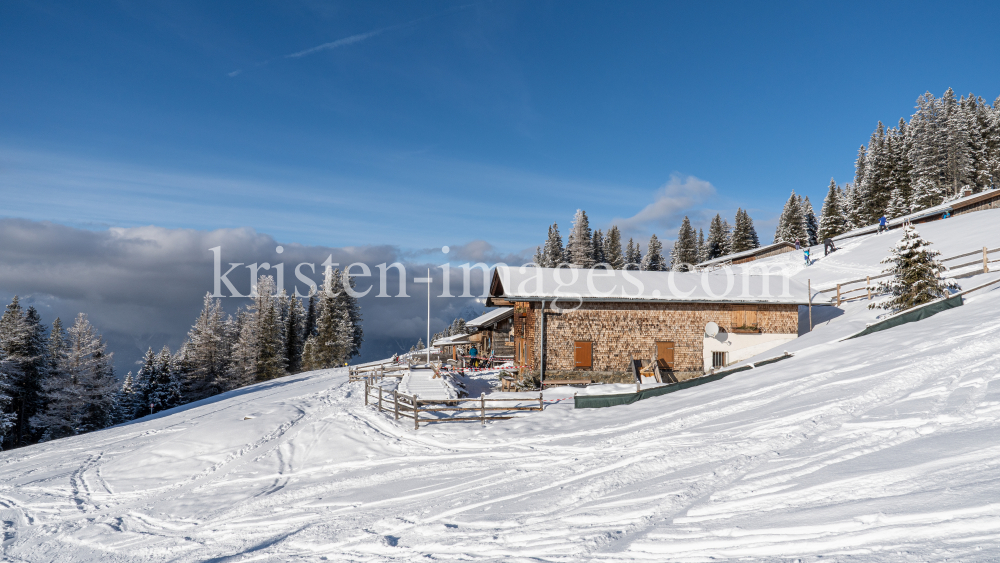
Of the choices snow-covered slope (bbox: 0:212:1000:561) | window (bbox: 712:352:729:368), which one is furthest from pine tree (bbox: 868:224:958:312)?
window (bbox: 712:352:729:368)

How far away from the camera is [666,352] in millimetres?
25656

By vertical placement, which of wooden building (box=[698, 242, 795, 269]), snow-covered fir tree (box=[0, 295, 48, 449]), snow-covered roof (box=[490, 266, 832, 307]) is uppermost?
wooden building (box=[698, 242, 795, 269])

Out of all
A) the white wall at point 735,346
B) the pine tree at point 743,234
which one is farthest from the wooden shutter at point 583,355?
the pine tree at point 743,234

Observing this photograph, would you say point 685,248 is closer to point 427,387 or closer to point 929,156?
point 929,156

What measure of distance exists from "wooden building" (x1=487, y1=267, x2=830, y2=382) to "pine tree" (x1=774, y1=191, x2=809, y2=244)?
49662 mm

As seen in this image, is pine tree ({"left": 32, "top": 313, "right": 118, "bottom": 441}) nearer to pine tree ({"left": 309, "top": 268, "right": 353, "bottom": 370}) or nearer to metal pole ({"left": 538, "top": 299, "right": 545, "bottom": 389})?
pine tree ({"left": 309, "top": 268, "right": 353, "bottom": 370})

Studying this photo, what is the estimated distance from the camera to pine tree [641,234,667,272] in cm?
7975

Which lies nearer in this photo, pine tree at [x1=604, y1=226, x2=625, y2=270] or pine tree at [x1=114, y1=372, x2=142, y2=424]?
pine tree at [x1=114, y1=372, x2=142, y2=424]

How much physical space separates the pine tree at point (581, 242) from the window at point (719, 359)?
41407mm

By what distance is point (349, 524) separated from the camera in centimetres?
903

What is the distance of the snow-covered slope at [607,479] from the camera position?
6.33 meters

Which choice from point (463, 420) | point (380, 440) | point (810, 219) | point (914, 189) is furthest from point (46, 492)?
point (810, 219)

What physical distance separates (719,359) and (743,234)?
54200 millimetres

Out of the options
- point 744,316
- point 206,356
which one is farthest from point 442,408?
point 206,356
